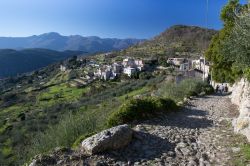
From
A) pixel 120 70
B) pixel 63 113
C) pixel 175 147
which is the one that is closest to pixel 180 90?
pixel 63 113

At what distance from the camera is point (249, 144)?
7.91 metres

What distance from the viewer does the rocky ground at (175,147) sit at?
23.0 ft

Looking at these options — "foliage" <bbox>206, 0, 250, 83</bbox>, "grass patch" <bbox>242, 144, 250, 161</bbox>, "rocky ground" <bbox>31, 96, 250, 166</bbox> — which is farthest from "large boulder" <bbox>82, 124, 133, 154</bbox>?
"foliage" <bbox>206, 0, 250, 83</bbox>

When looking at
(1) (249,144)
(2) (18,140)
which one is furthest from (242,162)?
(2) (18,140)

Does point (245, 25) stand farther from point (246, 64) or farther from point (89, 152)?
point (89, 152)

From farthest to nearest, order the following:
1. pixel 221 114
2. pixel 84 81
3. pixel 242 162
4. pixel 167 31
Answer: pixel 167 31 < pixel 84 81 < pixel 221 114 < pixel 242 162

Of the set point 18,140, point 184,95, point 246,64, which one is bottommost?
point 18,140

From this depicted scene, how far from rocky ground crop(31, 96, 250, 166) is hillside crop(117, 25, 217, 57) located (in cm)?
10338

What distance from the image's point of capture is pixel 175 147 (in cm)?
814

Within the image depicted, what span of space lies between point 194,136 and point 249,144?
1.81m

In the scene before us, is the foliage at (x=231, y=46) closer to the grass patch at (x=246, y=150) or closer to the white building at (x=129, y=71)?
the grass patch at (x=246, y=150)

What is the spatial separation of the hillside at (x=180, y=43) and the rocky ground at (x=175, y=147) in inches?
4070

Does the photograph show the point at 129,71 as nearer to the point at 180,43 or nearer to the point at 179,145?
the point at 180,43

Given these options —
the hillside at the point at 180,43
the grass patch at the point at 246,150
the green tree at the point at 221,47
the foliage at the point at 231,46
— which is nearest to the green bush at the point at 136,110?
the foliage at the point at 231,46
